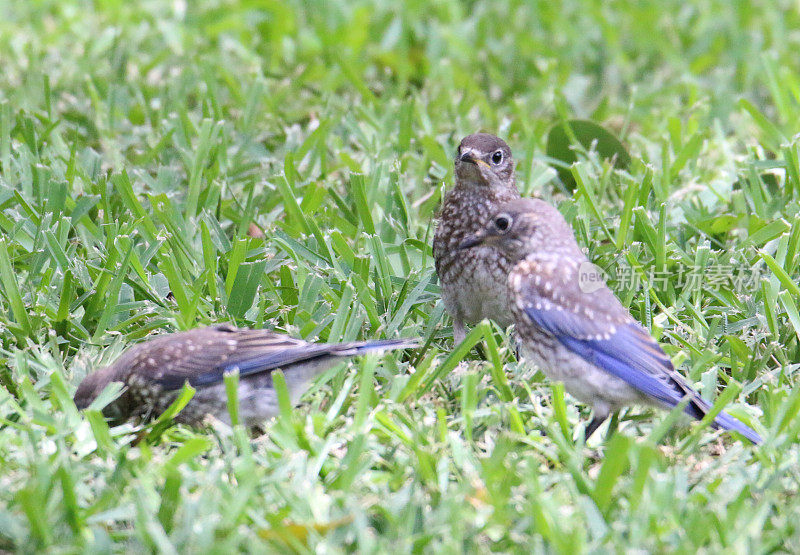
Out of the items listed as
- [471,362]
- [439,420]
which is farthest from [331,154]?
[439,420]

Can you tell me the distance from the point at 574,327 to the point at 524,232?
0.51m

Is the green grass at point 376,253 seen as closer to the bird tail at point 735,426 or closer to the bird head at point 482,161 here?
the bird tail at point 735,426

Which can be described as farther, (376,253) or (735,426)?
(376,253)

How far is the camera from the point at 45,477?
9.69ft

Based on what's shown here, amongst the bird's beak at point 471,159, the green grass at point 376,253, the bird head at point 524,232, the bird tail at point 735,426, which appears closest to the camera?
the green grass at point 376,253

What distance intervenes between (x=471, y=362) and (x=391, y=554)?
4.40 feet

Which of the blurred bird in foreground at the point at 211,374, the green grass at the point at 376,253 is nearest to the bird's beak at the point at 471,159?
the green grass at the point at 376,253

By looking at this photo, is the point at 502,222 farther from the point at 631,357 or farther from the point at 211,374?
the point at 211,374

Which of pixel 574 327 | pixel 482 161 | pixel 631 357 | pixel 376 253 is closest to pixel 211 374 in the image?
pixel 376 253

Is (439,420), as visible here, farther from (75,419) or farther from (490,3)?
(490,3)

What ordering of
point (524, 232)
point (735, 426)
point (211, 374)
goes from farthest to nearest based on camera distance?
1. point (524, 232)
2. point (211, 374)
3. point (735, 426)

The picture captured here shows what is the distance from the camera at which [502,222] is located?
4.16 meters

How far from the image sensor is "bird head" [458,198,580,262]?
4086 millimetres

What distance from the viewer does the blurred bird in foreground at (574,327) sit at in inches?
141
